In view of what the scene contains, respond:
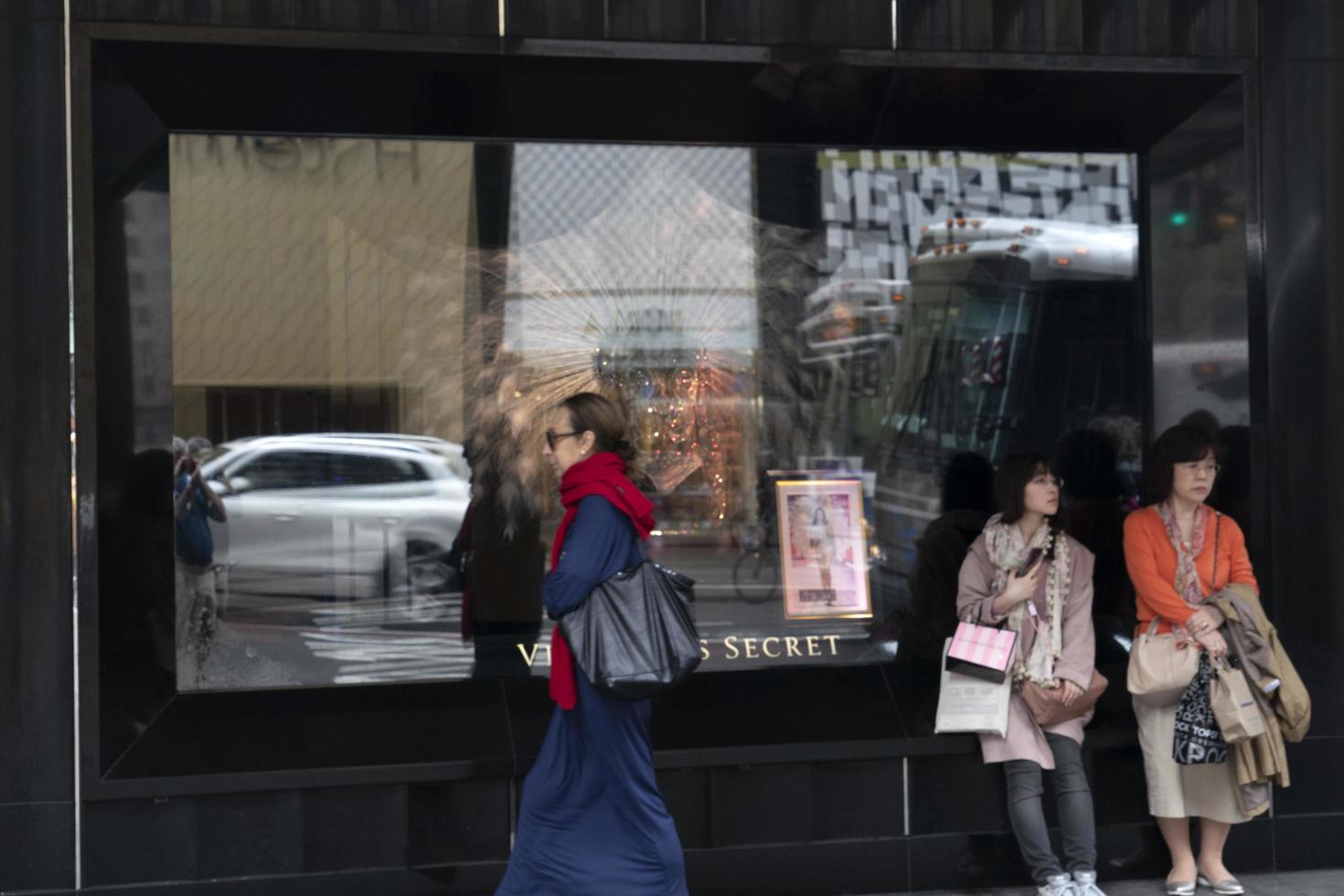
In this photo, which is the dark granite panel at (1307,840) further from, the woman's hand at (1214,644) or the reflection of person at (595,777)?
the reflection of person at (595,777)

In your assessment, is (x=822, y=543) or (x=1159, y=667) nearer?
(x=1159, y=667)

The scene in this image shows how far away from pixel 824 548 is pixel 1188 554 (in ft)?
5.03

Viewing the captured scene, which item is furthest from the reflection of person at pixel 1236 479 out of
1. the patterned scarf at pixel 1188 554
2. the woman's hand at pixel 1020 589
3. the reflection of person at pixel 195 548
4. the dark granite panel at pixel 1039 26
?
the reflection of person at pixel 195 548

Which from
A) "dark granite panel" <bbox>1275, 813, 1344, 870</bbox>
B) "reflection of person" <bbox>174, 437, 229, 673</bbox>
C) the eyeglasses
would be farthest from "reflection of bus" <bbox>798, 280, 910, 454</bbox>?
"reflection of person" <bbox>174, 437, 229, 673</bbox>

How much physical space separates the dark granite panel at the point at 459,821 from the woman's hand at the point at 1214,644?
8.52 feet

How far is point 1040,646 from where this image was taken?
5883 mm

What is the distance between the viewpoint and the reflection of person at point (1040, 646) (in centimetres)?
583

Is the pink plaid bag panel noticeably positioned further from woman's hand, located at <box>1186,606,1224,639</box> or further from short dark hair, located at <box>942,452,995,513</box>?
short dark hair, located at <box>942,452,995,513</box>

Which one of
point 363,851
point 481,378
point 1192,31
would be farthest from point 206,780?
point 1192,31

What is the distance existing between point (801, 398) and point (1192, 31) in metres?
2.14

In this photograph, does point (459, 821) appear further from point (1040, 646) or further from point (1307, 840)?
point (1307, 840)

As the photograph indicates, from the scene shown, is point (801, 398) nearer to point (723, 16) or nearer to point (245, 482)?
point (723, 16)

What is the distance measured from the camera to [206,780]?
564 cm

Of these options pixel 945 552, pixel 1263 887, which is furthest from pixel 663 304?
pixel 1263 887
